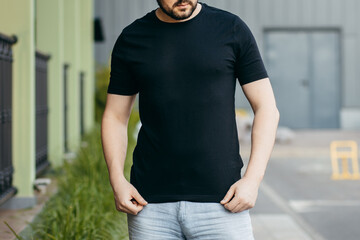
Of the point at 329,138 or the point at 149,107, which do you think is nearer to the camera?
the point at 149,107

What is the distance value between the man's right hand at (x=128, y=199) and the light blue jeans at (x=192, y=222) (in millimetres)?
31

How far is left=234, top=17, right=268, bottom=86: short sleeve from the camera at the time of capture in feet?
7.89

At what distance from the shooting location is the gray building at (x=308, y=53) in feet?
79.9

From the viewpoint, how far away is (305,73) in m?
24.6

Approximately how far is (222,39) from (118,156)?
625 millimetres

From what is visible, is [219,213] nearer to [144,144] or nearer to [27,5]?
[144,144]

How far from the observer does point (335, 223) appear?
23.6 ft

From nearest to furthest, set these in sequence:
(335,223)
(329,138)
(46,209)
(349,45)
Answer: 1. (46,209)
2. (335,223)
3. (329,138)
4. (349,45)

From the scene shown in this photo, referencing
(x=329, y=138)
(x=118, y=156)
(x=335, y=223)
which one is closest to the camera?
(x=118, y=156)

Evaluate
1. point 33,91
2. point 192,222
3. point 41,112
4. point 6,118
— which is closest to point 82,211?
point 6,118

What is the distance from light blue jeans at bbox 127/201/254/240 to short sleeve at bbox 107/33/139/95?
1.59 ft

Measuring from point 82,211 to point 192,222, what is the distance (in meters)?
2.89

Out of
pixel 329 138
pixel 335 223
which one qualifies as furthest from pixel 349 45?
pixel 335 223

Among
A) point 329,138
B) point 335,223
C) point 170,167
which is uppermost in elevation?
point 170,167
